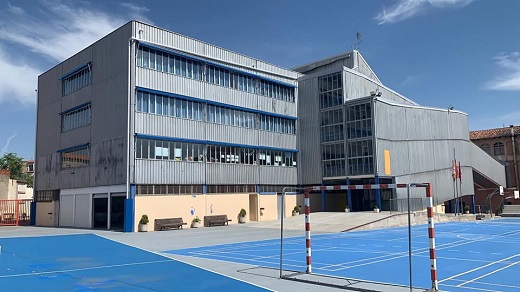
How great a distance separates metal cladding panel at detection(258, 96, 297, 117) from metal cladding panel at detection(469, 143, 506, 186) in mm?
25149

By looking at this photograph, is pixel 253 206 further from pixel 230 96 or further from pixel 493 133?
pixel 493 133

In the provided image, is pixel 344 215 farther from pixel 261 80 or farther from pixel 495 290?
pixel 495 290

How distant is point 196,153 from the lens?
132 feet

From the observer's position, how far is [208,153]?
4125 centimetres

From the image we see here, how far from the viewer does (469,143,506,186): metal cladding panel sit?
58.3 m

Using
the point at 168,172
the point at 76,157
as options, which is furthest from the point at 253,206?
the point at 76,157

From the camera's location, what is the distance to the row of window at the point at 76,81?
137ft

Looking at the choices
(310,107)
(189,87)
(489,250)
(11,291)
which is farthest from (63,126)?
(489,250)

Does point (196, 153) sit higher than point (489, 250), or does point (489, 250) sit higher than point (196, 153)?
point (196, 153)

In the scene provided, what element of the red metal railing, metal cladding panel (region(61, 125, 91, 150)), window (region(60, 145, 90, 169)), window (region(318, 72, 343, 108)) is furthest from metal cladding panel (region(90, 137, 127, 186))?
window (region(318, 72, 343, 108))

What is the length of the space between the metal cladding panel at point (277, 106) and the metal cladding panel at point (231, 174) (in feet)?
22.0

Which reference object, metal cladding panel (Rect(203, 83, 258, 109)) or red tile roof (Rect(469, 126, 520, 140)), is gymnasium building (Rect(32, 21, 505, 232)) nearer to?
metal cladding panel (Rect(203, 83, 258, 109))

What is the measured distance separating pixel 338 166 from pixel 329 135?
143 inches

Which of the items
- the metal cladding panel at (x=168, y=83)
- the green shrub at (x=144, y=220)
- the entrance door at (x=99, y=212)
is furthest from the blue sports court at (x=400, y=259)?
the entrance door at (x=99, y=212)
